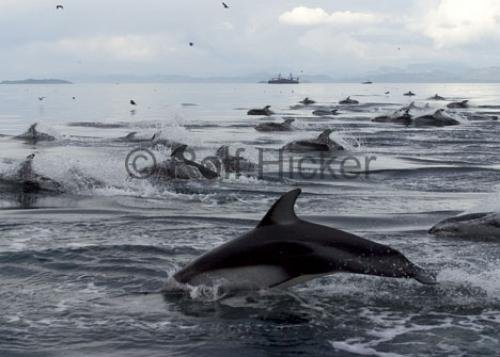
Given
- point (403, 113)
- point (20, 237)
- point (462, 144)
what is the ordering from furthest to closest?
point (403, 113) < point (462, 144) < point (20, 237)

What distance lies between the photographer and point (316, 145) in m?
27.3

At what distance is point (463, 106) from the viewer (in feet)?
213

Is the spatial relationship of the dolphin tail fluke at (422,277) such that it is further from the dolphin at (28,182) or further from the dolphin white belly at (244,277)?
the dolphin at (28,182)

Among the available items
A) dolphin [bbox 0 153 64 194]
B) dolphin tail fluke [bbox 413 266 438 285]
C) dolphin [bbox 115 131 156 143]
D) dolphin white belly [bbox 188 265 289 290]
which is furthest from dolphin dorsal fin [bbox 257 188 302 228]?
dolphin [bbox 115 131 156 143]

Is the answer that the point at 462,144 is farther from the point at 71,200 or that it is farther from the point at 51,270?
the point at 51,270

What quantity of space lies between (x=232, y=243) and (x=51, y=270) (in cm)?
261

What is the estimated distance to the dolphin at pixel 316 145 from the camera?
88.9ft

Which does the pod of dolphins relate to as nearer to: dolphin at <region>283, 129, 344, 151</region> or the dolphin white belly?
the dolphin white belly

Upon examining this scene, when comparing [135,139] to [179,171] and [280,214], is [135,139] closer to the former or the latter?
[179,171]

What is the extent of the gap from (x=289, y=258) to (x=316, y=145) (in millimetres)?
19717

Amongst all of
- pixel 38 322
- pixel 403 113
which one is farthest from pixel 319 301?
pixel 403 113
